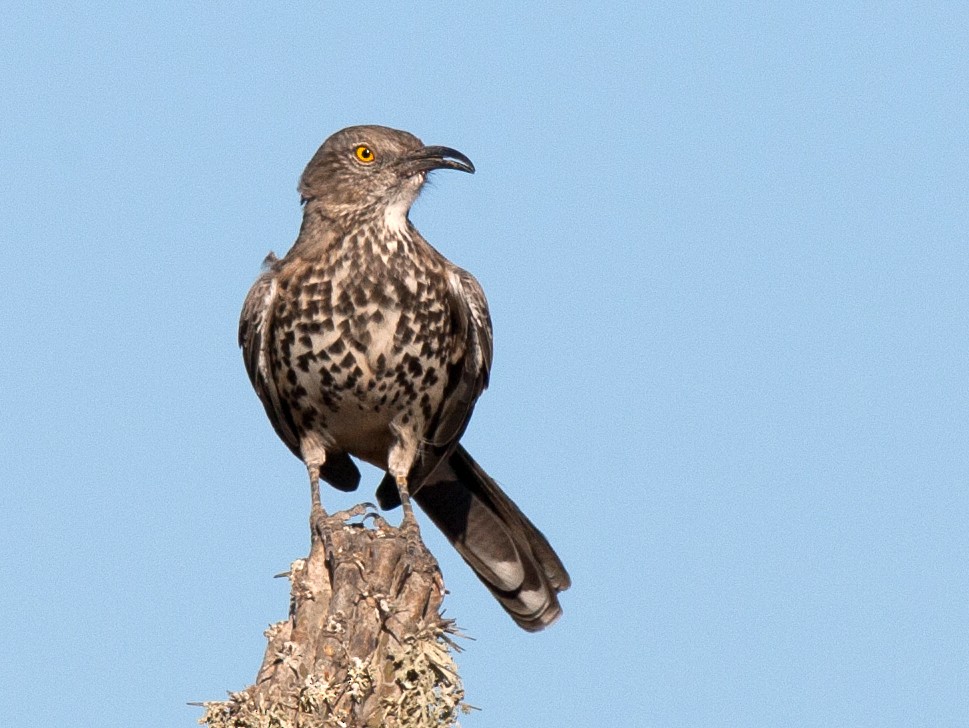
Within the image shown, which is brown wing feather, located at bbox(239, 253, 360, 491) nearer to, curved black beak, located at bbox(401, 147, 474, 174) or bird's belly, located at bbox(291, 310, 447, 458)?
bird's belly, located at bbox(291, 310, 447, 458)

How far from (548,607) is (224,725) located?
2656 millimetres

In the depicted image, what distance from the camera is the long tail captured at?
708 cm

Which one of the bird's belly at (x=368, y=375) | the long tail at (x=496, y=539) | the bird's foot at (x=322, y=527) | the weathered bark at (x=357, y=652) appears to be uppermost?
the bird's belly at (x=368, y=375)

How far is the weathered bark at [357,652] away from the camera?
15.0 ft

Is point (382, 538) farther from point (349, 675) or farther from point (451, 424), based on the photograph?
point (451, 424)

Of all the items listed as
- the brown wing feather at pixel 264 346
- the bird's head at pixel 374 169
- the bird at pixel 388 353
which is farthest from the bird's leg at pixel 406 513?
the bird's head at pixel 374 169

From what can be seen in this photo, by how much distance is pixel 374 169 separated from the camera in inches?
291

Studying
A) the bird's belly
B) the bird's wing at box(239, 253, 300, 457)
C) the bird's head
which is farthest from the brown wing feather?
the bird's head

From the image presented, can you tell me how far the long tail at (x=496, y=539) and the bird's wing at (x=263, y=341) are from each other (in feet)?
2.52

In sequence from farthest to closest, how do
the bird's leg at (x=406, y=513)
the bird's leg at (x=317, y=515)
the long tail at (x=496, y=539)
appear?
the long tail at (x=496, y=539)
the bird's leg at (x=406, y=513)
the bird's leg at (x=317, y=515)

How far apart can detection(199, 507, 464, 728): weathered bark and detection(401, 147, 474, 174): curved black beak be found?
2.51m

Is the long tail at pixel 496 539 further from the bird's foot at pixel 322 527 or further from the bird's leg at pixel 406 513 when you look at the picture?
the bird's foot at pixel 322 527

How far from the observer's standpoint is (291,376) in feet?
23.0

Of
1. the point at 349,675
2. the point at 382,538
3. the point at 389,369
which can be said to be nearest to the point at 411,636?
the point at 349,675
